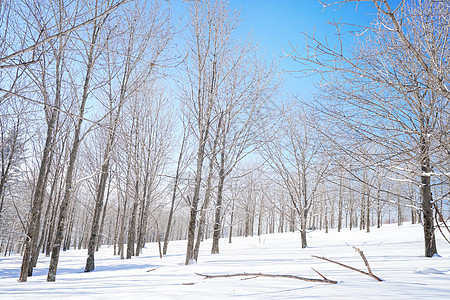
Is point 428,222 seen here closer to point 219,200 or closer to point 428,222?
point 428,222

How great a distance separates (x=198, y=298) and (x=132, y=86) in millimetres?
6493

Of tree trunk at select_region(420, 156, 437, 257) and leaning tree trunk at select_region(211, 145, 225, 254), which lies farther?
leaning tree trunk at select_region(211, 145, 225, 254)

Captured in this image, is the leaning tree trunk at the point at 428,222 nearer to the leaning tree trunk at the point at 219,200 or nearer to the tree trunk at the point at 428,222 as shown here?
the tree trunk at the point at 428,222

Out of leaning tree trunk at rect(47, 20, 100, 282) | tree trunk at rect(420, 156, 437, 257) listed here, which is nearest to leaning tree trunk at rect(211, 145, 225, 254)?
leaning tree trunk at rect(47, 20, 100, 282)

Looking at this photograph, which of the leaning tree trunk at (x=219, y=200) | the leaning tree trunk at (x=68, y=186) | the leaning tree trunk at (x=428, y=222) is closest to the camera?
the leaning tree trunk at (x=68, y=186)

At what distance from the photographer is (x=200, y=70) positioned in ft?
24.6

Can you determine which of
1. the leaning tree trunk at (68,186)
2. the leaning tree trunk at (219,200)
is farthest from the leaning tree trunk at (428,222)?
the leaning tree trunk at (68,186)

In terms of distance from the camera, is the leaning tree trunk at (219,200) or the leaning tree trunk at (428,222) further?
the leaning tree trunk at (219,200)

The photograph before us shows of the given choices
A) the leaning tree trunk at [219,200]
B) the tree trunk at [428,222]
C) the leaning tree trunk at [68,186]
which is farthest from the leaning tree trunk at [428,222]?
the leaning tree trunk at [68,186]

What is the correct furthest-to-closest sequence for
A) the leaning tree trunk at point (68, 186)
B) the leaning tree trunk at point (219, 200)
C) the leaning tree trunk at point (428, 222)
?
the leaning tree trunk at point (219, 200) → the leaning tree trunk at point (428, 222) → the leaning tree trunk at point (68, 186)

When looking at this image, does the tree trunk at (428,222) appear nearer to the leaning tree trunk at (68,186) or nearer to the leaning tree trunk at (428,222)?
the leaning tree trunk at (428,222)

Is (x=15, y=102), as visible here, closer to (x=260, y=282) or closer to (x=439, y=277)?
(x=260, y=282)

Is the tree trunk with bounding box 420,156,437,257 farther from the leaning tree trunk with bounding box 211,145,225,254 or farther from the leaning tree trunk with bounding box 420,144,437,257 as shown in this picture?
the leaning tree trunk with bounding box 211,145,225,254

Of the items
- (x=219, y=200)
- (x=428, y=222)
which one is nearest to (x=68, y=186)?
(x=219, y=200)
